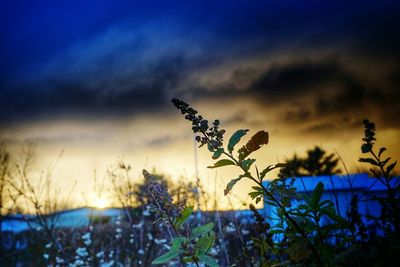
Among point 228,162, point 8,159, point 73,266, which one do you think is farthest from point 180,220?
point 8,159

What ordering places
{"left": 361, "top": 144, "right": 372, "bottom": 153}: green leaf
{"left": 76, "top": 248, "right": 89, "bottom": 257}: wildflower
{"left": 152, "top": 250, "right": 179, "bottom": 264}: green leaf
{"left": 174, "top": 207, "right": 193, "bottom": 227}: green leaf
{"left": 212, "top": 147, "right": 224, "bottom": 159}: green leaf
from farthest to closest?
{"left": 76, "top": 248, "right": 89, "bottom": 257}: wildflower, {"left": 361, "top": 144, "right": 372, "bottom": 153}: green leaf, {"left": 174, "top": 207, "right": 193, "bottom": 227}: green leaf, {"left": 152, "top": 250, "right": 179, "bottom": 264}: green leaf, {"left": 212, "top": 147, "right": 224, "bottom": 159}: green leaf

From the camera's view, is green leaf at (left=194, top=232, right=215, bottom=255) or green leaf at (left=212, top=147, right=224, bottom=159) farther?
green leaf at (left=194, top=232, right=215, bottom=255)

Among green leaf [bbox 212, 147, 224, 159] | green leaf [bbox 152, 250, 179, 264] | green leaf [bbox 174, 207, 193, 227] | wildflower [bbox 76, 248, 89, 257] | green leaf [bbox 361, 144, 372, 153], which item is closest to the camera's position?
green leaf [bbox 212, 147, 224, 159]

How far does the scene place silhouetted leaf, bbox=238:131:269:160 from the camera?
1595 millimetres

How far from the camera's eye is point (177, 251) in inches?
69.0

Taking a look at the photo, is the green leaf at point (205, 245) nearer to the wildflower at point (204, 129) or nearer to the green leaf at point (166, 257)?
the green leaf at point (166, 257)

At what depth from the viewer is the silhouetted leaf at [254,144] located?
5.23 feet

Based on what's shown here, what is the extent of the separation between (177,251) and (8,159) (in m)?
14.4

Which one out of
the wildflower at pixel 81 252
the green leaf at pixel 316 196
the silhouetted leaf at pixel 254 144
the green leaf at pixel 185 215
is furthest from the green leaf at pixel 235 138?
the wildflower at pixel 81 252

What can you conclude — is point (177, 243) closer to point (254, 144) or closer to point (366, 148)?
point (254, 144)

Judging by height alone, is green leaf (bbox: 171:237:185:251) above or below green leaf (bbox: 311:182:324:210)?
below

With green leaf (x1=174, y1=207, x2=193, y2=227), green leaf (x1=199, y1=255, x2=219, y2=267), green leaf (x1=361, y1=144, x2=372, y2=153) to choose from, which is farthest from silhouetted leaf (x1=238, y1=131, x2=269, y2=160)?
green leaf (x1=361, y1=144, x2=372, y2=153)

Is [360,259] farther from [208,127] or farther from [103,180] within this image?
[103,180]

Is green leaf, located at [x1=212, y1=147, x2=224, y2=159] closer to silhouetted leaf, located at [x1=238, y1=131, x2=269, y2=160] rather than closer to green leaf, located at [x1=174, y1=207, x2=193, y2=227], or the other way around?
silhouetted leaf, located at [x1=238, y1=131, x2=269, y2=160]
